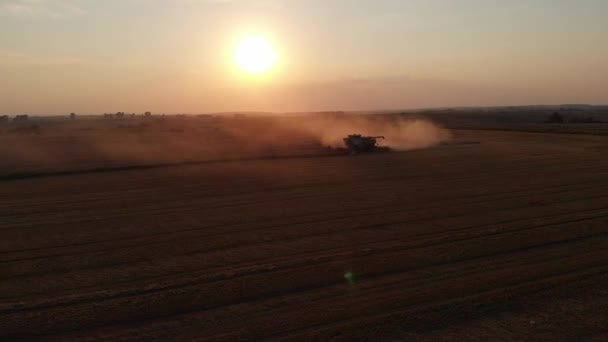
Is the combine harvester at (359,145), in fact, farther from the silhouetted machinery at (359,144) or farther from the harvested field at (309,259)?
the harvested field at (309,259)

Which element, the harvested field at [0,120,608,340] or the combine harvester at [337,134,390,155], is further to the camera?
the combine harvester at [337,134,390,155]

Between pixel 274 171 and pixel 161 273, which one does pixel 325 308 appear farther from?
pixel 274 171

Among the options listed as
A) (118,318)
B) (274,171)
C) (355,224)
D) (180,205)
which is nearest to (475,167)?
(274,171)

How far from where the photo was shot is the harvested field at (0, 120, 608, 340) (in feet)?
24.2

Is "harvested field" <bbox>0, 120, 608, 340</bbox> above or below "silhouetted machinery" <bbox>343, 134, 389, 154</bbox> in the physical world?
below

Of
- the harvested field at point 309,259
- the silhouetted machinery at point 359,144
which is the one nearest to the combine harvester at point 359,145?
the silhouetted machinery at point 359,144

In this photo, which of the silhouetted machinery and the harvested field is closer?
the harvested field

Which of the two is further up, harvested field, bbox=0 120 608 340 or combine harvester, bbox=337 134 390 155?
combine harvester, bbox=337 134 390 155

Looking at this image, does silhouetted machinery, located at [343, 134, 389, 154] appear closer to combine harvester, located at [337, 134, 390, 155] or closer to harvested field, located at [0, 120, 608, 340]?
combine harvester, located at [337, 134, 390, 155]

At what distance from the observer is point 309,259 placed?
10.1m

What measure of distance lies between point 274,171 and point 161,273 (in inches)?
596

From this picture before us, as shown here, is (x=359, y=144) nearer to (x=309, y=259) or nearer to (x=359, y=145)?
(x=359, y=145)

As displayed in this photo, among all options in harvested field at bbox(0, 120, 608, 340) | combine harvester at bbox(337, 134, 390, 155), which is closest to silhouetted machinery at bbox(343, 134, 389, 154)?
combine harvester at bbox(337, 134, 390, 155)

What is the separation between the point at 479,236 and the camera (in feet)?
38.1
